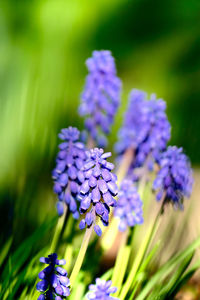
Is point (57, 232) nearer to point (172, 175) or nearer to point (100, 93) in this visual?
point (172, 175)

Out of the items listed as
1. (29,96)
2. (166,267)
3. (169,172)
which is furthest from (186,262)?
(29,96)

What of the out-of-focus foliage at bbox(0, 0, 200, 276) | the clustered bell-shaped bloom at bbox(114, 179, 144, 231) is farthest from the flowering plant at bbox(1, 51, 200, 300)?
the out-of-focus foliage at bbox(0, 0, 200, 276)

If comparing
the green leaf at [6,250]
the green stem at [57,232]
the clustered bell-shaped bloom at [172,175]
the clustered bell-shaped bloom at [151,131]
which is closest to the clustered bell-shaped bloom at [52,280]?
the green stem at [57,232]

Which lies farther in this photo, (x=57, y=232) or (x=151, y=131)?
(x=151, y=131)

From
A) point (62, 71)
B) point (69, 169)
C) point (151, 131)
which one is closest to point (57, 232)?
point (69, 169)

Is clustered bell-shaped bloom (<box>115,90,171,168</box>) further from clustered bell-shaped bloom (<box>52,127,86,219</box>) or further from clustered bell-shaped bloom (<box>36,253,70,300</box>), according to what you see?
clustered bell-shaped bloom (<box>36,253,70,300</box>)

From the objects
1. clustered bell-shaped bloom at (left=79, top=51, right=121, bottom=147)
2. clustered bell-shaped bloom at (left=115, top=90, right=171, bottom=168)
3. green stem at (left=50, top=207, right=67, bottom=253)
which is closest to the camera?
green stem at (left=50, top=207, right=67, bottom=253)
